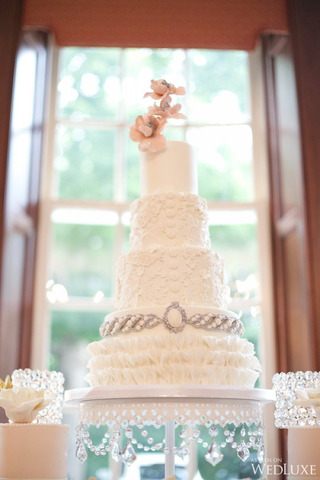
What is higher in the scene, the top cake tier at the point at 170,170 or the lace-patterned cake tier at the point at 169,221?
the top cake tier at the point at 170,170

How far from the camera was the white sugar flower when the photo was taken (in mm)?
1877

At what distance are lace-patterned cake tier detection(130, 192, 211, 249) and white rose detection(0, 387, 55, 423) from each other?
629 mm

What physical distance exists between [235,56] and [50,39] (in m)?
1.21

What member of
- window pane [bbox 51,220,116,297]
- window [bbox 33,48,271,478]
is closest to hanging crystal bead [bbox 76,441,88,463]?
window [bbox 33,48,271,478]

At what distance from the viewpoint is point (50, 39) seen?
3.57m

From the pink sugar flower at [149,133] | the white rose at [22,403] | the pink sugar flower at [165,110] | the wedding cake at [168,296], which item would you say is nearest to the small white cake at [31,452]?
the white rose at [22,403]

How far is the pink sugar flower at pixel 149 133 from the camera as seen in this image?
2.12 m

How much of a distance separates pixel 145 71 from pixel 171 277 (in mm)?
2241

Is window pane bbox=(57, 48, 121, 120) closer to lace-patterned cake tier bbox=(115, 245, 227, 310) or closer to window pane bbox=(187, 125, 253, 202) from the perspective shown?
window pane bbox=(187, 125, 253, 202)

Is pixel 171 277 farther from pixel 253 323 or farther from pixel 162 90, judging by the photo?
pixel 253 323

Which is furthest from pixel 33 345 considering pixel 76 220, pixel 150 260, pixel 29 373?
pixel 150 260

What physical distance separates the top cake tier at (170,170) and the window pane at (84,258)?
1.35m

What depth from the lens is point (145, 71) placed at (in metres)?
3.80

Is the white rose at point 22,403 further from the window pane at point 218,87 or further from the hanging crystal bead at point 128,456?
the window pane at point 218,87
